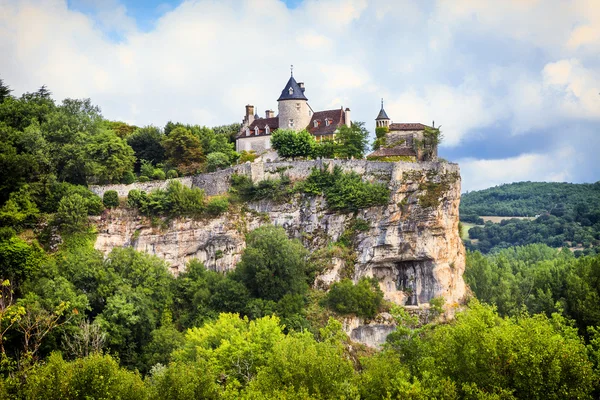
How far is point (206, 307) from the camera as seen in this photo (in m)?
51.8

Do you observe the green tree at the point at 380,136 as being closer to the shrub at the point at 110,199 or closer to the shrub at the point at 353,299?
the shrub at the point at 353,299

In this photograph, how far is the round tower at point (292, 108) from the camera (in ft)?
221

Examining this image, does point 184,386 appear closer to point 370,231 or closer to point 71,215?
point 71,215

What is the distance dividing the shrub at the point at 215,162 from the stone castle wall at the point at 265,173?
7.93 ft

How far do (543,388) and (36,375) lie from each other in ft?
73.9

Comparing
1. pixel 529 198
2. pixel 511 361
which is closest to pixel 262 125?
pixel 511 361

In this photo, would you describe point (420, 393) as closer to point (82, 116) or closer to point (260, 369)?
point (260, 369)

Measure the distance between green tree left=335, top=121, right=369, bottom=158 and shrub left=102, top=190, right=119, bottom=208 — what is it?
18.1 m

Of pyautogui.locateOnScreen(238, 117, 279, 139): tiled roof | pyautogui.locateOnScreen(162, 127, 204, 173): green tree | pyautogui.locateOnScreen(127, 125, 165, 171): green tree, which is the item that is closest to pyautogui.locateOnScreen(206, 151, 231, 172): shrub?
pyautogui.locateOnScreen(162, 127, 204, 173): green tree

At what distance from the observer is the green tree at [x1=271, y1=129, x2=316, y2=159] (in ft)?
206

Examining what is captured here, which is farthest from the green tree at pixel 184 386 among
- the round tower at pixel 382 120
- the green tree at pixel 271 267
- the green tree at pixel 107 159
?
the round tower at pixel 382 120

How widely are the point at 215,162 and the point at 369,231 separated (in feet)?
49.8

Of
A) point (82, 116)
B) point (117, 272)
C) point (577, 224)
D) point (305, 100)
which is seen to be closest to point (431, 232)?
point (305, 100)

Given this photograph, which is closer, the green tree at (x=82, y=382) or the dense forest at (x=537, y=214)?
the green tree at (x=82, y=382)
